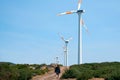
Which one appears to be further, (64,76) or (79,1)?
(79,1)

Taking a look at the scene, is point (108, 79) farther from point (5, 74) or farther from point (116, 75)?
point (5, 74)

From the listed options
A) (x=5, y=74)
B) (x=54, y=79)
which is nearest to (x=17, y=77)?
(x=5, y=74)

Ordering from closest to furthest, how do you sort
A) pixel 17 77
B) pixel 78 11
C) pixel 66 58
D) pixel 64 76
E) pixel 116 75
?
pixel 116 75 < pixel 64 76 < pixel 17 77 < pixel 78 11 < pixel 66 58

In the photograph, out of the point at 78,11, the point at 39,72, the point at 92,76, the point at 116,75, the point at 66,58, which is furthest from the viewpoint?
the point at 66,58

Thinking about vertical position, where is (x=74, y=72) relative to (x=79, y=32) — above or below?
below

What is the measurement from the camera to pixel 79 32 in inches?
2611

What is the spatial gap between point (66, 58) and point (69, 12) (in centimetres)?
1187

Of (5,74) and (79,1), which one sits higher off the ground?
(79,1)

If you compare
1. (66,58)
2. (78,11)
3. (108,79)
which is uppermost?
(78,11)

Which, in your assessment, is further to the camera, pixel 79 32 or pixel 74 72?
pixel 79 32

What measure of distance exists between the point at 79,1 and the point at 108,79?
100 ft

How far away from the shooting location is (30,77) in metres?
56.8

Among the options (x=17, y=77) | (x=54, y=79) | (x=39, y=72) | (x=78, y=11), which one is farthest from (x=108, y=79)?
(x=78, y=11)

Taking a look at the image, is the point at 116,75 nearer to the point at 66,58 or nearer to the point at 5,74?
the point at 5,74
